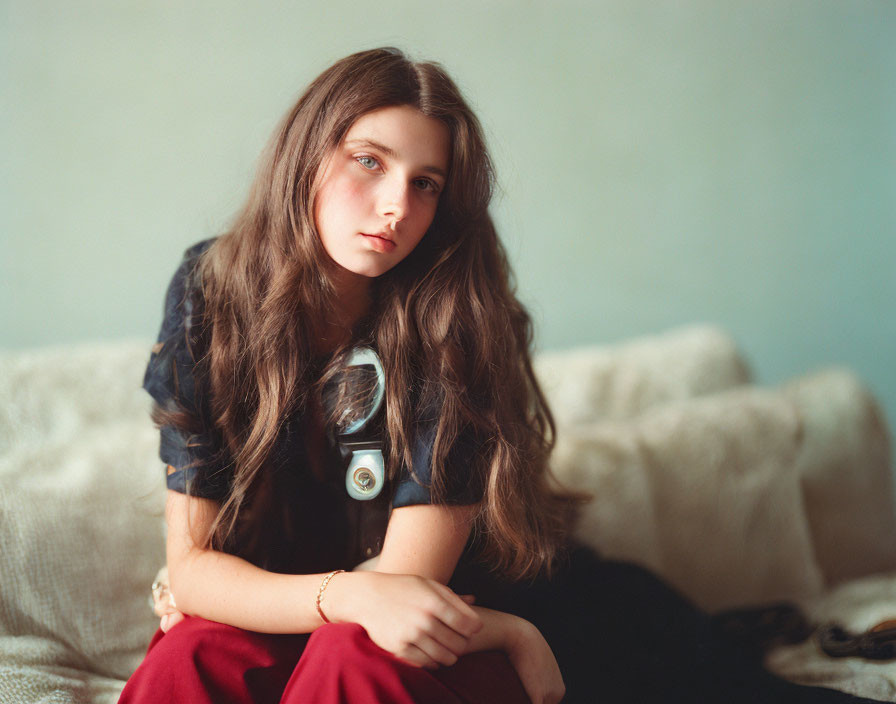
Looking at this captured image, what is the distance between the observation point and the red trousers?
456 mm

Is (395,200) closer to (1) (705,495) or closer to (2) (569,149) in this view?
(1) (705,495)

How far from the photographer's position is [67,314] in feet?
3.13

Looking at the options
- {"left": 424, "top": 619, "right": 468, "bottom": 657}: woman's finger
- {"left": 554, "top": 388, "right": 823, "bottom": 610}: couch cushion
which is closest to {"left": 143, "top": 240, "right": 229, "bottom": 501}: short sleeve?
{"left": 424, "top": 619, "right": 468, "bottom": 657}: woman's finger

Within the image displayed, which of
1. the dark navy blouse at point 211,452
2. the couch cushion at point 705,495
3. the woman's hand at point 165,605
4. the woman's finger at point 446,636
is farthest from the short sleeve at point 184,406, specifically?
the couch cushion at point 705,495

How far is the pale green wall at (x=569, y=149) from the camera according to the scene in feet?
3.04

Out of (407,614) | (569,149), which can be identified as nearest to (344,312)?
(407,614)

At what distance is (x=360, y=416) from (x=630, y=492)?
0.42 meters

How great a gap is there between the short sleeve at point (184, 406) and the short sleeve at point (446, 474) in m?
0.14

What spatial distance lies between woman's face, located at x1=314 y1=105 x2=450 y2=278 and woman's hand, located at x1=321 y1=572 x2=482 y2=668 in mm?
228

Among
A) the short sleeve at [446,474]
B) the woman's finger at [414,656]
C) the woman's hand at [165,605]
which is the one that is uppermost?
the short sleeve at [446,474]

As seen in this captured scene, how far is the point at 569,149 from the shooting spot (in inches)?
45.3

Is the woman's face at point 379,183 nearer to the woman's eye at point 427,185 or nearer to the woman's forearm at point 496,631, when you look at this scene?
the woman's eye at point 427,185

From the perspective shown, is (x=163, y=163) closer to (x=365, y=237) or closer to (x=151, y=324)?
(x=151, y=324)

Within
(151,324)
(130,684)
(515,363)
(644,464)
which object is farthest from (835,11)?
(130,684)
